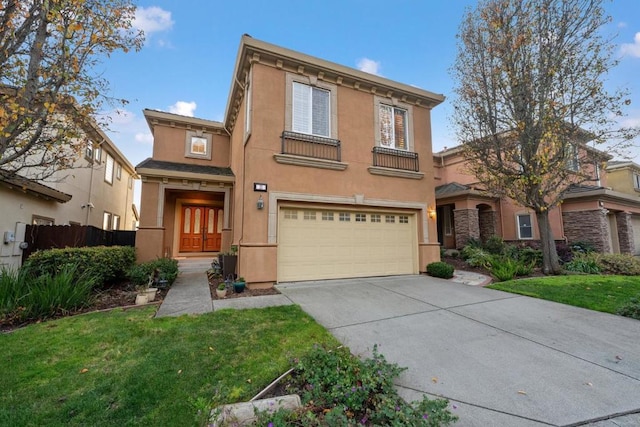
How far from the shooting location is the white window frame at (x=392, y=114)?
30.4 ft

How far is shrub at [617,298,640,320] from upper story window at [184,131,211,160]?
43.5 feet

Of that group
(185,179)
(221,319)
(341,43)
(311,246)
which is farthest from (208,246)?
(341,43)

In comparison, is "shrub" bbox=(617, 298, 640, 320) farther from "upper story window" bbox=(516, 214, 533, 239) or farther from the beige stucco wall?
"upper story window" bbox=(516, 214, 533, 239)

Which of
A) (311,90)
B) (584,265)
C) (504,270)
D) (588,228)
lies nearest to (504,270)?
(504,270)

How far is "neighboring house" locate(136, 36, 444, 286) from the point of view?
24.8ft

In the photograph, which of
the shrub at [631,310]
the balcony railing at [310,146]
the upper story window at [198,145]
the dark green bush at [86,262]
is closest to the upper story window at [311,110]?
the balcony railing at [310,146]

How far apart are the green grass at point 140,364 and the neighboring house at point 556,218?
11512 millimetres

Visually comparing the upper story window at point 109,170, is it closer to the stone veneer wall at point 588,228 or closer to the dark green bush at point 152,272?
the dark green bush at point 152,272

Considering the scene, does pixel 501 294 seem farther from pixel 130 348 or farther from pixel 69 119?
pixel 69 119

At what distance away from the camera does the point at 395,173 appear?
930 cm

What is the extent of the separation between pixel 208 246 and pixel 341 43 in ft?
33.2

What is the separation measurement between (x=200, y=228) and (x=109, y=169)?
7007mm

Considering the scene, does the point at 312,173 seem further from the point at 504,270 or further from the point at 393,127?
the point at 504,270

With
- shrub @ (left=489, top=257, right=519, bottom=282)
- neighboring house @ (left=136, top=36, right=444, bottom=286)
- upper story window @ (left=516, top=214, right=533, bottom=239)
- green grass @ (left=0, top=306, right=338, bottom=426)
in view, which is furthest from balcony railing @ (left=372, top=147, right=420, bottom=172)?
upper story window @ (left=516, top=214, right=533, bottom=239)
